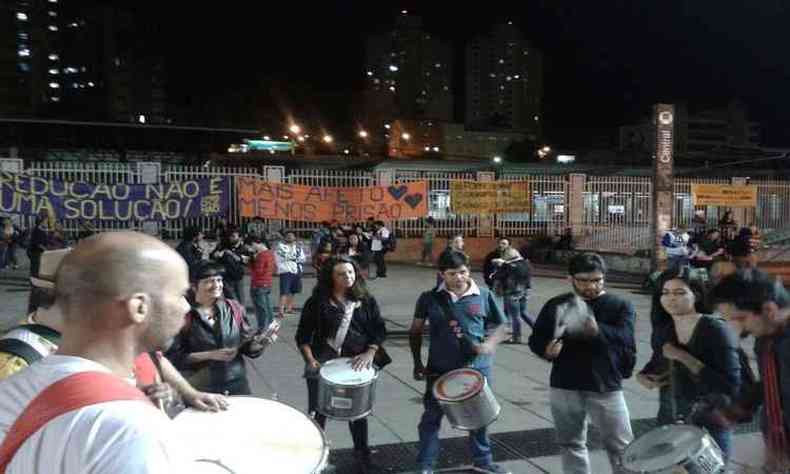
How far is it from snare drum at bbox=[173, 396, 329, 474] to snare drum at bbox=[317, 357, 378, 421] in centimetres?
154

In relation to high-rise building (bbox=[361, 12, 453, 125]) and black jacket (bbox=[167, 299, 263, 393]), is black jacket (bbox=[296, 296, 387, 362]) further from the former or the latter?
high-rise building (bbox=[361, 12, 453, 125])

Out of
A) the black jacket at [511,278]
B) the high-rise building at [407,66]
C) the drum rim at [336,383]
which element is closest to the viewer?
the drum rim at [336,383]

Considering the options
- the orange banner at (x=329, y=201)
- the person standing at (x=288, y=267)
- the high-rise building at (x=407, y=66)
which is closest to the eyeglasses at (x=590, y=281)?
the person standing at (x=288, y=267)

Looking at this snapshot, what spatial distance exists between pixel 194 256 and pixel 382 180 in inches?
397

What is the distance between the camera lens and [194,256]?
10.1m

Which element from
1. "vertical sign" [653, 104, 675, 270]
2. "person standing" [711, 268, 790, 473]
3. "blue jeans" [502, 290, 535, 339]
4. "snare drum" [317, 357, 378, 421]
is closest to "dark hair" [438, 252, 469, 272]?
"snare drum" [317, 357, 378, 421]

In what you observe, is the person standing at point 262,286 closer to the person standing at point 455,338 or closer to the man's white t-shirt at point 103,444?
the person standing at point 455,338

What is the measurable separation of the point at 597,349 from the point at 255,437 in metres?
2.28

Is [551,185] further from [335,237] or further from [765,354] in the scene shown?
[765,354]

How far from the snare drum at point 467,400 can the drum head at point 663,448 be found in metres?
1.09

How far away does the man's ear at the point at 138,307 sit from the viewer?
137cm

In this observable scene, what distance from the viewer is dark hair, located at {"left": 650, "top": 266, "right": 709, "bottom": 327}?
13.8 ft

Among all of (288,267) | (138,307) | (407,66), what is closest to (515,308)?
(288,267)

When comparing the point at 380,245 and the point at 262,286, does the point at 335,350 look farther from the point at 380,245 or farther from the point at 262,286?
the point at 380,245
